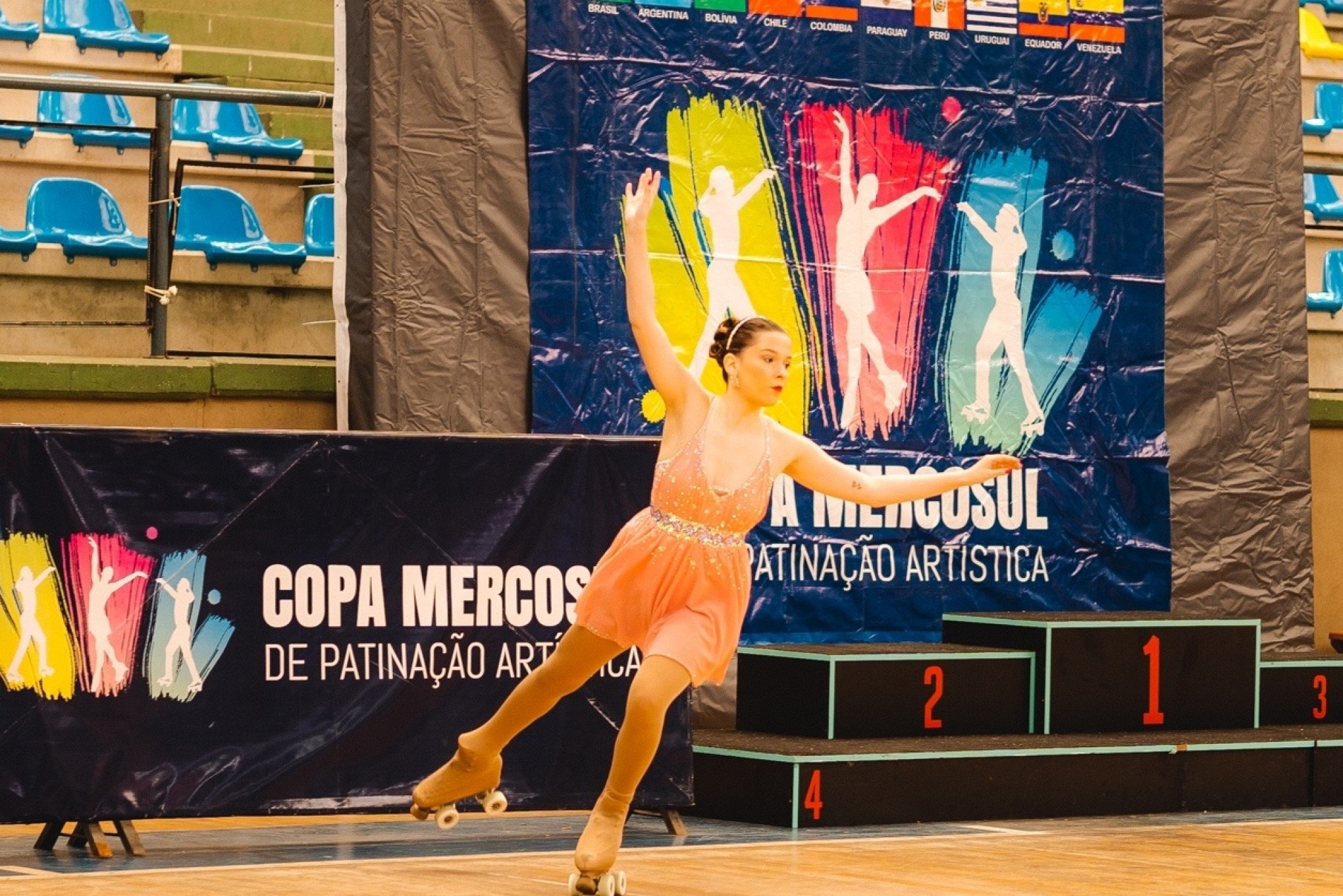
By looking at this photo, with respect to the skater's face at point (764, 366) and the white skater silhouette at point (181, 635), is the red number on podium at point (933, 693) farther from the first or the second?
the white skater silhouette at point (181, 635)

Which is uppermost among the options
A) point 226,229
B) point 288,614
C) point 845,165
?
point 845,165

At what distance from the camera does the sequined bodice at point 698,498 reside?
5.35 metres

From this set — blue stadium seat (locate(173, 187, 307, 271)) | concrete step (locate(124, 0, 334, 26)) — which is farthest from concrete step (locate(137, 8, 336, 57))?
blue stadium seat (locate(173, 187, 307, 271))

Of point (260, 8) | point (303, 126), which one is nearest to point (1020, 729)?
point (303, 126)

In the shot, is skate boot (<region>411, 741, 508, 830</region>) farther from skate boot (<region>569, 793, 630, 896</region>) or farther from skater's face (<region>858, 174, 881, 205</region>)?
skater's face (<region>858, 174, 881, 205</region>)

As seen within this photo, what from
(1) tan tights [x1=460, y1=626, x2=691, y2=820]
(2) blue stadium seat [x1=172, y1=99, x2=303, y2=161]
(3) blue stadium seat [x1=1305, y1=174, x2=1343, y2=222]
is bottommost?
(1) tan tights [x1=460, y1=626, x2=691, y2=820]

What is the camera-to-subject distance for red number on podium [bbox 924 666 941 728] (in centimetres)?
759

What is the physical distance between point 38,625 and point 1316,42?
10237 mm

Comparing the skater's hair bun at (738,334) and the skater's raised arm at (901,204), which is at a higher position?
the skater's raised arm at (901,204)

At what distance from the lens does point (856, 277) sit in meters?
8.61

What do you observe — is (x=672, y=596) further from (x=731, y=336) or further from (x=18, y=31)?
(x=18, y=31)

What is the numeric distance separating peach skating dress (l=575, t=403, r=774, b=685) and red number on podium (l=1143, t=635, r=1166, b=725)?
3.06 metres

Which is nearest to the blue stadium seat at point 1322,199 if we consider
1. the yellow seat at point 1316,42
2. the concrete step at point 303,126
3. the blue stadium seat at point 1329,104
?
the blue stadium seat at point 1329,104

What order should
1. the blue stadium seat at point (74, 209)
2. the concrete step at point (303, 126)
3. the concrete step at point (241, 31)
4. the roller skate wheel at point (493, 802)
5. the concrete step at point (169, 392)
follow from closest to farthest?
the roller skate wheel at point (493, 802), the concrete step at point (169, 392), the blue stadium seat at point (74, 209), the concrete step at point (241, 31), the concrete step at point (303, 126)
